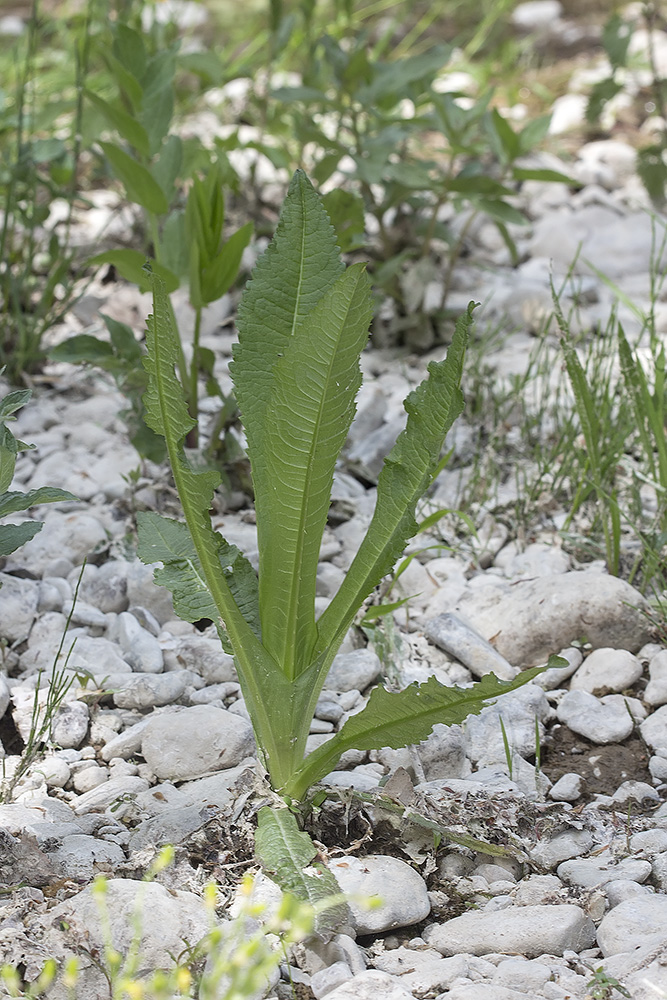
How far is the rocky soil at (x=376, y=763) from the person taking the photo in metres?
1.13

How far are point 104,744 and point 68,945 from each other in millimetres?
450

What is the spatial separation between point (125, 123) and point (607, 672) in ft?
4.56

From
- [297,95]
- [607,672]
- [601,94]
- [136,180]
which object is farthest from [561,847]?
[601,94]

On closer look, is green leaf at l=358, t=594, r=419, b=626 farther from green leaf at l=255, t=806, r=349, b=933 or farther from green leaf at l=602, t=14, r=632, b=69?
green leaf at l=602, t=14, r=632, b=69

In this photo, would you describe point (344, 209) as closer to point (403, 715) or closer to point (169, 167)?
point (169, 167)

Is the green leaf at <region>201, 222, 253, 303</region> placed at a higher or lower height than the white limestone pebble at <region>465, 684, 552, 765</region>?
higher

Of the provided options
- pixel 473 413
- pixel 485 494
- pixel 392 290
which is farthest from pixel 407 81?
pixel 485 494

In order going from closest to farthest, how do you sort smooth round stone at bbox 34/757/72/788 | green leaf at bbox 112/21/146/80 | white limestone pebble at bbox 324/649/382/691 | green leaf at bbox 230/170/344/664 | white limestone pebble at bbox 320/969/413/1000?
white limestone pebble at bbox 320/969/413/1000 → green leaf at bbox 230/170/344/664 → smooth round stone at bbox 34/757/72/788 → white limestone pebble at bbox 324/649/382/691 → green leaf at bbox 112/21/146/80

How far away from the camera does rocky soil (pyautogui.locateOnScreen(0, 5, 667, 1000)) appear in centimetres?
113

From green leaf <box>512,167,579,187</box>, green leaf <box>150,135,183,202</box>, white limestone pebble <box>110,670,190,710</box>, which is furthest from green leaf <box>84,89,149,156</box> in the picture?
white limestone pebble <box>110,670,190,710</box>

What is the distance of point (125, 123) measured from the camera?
2023 mm

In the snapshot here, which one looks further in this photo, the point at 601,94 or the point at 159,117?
the point at 601,94

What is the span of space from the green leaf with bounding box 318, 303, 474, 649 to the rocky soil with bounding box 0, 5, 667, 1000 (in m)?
0.24

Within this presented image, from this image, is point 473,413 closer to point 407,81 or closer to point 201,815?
point 407,81
